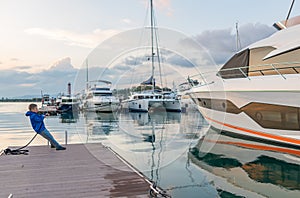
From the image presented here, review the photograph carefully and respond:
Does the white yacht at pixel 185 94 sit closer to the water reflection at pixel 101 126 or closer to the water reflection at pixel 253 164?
the water reflection at pixel 253 164

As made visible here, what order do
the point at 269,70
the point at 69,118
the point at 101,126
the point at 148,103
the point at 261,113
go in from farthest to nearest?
the point at 148,103
the point at 69,118
the point at 101,126
the point at 261,113
the point at 269,70

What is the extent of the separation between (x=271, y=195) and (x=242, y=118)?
288 inches

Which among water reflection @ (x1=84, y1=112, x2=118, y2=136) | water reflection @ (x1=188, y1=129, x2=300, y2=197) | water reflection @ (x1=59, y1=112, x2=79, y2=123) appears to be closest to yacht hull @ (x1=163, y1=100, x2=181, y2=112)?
water reflection @ (x1=84, y1=112, x2=118, y2=136)

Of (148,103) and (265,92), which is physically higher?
(148,103)

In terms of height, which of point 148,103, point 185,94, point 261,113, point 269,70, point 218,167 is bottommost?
point 218,167

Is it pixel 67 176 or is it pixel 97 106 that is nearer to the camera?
pixel 67 176

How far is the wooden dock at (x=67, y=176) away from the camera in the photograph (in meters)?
5.25

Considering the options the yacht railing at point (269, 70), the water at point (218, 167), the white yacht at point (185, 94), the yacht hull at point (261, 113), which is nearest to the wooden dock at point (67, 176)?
the water at point (218, 167)

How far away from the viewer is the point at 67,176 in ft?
20.6

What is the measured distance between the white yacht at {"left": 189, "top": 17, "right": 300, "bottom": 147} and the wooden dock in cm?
688

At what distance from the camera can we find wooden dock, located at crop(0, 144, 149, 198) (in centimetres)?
525

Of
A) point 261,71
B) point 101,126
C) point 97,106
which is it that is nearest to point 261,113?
point 261,71

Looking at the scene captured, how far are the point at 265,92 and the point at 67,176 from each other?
8.72m

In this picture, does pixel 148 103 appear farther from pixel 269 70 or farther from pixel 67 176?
pixel 67 176
